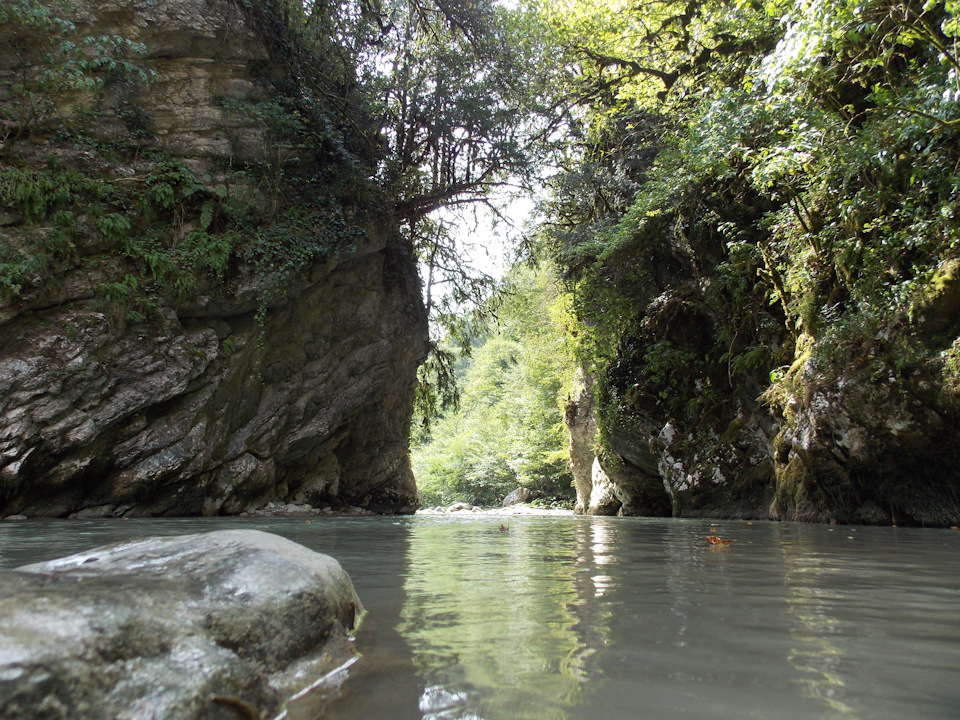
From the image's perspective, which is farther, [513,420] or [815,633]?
[513,420]

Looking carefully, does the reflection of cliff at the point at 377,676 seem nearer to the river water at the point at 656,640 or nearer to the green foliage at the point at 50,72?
the river water at the point at 656,640

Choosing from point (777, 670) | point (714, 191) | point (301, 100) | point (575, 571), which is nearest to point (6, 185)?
point (301, 100)

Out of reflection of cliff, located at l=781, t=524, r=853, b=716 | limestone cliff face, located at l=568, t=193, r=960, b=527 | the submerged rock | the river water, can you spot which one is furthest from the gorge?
the submerged rock

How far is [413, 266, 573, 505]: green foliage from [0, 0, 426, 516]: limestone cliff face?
5782 mm

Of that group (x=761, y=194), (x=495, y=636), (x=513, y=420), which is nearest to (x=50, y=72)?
(x=495, y=636)

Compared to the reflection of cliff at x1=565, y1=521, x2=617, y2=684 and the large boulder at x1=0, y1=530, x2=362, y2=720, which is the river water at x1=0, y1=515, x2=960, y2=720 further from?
the large boulder at x1=0, y1=530, x2=362, y2=720

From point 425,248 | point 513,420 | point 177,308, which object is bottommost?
point 177,308

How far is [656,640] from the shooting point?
1876 millimetres

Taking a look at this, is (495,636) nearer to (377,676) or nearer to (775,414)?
(377,676)

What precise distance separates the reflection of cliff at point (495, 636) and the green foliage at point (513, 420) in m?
13.6

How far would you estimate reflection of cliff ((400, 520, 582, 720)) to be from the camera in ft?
4.72

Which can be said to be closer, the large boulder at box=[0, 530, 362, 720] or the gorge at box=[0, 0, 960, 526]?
the large boulder at box=[0, 530, 362, 720]

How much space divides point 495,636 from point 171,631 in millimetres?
982

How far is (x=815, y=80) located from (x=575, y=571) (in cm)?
739
